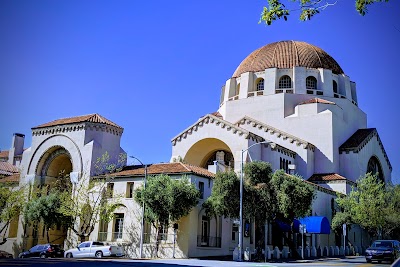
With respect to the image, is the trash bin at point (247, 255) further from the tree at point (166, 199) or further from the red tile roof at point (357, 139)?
the red tile roof at point (357, 139)

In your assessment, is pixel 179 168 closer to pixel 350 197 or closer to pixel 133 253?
pixel 133 253

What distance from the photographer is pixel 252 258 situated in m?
36.2

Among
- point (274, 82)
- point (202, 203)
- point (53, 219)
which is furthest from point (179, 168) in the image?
point (274, 82)

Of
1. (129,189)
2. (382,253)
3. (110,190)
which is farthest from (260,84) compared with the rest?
(382,253)

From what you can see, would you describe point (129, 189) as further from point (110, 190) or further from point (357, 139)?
point (357, 139)

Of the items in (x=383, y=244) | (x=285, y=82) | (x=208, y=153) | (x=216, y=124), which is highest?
(x=285, y=82)

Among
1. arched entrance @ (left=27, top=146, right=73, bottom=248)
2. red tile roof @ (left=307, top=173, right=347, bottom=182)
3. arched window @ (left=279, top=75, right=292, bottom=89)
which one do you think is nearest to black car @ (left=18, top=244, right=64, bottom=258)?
arched entrance @ (left=27, top=146, right=73, bottom=248)

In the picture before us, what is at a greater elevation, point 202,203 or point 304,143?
point 304,143

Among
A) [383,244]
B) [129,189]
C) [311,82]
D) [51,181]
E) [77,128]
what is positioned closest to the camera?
[383,244]

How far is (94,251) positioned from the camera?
34.8 m

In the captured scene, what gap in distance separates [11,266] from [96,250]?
13470 millimetres

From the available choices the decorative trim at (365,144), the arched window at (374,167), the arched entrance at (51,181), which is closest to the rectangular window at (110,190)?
the arched entrance at (51,181)

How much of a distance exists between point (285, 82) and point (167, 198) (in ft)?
100.0

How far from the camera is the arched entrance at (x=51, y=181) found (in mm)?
44844
